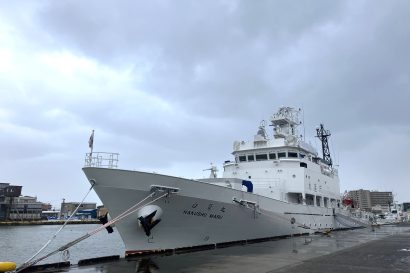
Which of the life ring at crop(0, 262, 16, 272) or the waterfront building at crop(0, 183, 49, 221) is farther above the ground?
the waterfront building at crop(0, 183, 49, 221)

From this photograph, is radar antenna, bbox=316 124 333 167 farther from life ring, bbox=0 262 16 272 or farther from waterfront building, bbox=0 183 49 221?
waterfront building, bbox=0 183 49 221

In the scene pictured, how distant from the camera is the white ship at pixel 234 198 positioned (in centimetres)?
1282

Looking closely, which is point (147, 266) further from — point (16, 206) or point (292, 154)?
point (16, 206)

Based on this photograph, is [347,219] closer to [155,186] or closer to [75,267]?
[155,186]

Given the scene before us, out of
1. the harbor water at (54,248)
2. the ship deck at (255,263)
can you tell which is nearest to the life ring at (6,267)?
the ship deck at (255,263)

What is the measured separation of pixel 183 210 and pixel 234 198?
3040 millimetres

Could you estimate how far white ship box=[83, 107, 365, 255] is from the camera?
1282 cm

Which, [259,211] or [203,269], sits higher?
[259,211]

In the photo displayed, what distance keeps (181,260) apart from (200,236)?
3115 mm

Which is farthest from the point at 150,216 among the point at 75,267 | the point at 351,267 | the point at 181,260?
the point at 351,267

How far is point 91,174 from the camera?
41.3 feet

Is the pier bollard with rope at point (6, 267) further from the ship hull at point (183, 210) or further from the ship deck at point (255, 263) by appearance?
the ship hull at point (183, 210)

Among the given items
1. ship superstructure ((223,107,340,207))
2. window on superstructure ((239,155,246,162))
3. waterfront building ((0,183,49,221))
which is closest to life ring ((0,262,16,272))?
ship superstructure ((223,107,340,207))

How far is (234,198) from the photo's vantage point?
15.9 m
